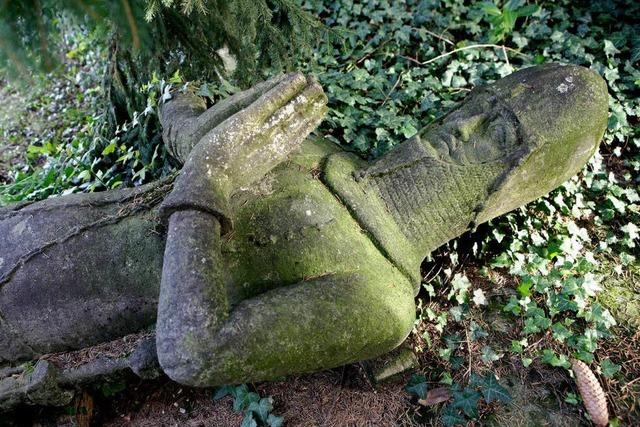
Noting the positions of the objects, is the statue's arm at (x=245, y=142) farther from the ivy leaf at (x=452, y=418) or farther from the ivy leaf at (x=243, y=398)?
the ivy leaf at (x=452, y=418)

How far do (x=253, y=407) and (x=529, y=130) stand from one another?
2127 mm

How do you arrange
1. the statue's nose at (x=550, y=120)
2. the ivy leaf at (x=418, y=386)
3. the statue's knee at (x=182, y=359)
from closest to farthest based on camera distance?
the statue's knee at (x=182, y=359) < the statue's nose at (x=550, y=120) < the ivy leaf at (x=418, y=386)

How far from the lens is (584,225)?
393 cm

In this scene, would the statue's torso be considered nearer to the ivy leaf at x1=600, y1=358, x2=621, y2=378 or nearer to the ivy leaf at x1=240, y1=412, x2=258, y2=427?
the ivy leaf at x1=240, y1=412, x2=258, y2=427

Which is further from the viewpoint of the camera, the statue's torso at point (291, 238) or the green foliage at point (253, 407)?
the green foliage at point (253, 407)

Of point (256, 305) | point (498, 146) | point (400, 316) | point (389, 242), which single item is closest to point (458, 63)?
point (498, 146)

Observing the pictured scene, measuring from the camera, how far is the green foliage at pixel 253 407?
2998 millimetres

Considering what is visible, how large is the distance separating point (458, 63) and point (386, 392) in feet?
9.40

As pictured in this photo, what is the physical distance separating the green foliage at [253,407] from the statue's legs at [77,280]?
744 millimetres

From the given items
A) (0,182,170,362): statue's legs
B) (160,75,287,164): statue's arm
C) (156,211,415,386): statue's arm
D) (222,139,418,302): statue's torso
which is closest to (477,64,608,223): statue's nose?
(222,139,418,302): statue's torso

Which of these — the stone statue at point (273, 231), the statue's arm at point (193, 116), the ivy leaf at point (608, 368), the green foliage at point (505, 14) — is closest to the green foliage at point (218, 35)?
the statue's arm at point (193, 116)

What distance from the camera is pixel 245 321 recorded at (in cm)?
212

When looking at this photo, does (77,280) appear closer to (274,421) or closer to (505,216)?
→ (274,421)

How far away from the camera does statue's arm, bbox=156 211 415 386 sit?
2.04 m
